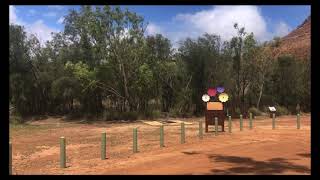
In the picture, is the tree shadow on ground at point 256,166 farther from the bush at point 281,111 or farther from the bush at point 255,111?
the bush at point 281,111

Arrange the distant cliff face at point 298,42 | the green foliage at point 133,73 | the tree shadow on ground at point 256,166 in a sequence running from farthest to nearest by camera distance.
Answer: the distant cliff face at point 298,42
the green foliage at point 133,73
the tree shadow on ground at point 256,166

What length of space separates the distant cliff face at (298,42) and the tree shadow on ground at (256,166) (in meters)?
53.5

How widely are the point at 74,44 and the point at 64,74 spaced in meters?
3.03

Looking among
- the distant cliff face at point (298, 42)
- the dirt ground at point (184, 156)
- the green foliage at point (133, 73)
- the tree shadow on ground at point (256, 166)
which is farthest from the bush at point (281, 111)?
the tree shadow on ground at point (256, 166)

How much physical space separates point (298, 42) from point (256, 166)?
71373 millimetres

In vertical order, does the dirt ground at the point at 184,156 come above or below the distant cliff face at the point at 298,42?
below

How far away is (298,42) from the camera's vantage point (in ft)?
261

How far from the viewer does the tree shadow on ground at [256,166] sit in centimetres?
1116

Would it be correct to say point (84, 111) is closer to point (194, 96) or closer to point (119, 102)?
point (119, 102)

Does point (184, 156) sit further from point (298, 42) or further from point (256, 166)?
point (298, 42)

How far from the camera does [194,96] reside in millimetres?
39688

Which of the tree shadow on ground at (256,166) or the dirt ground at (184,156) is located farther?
the dirt ground at (184,156)
